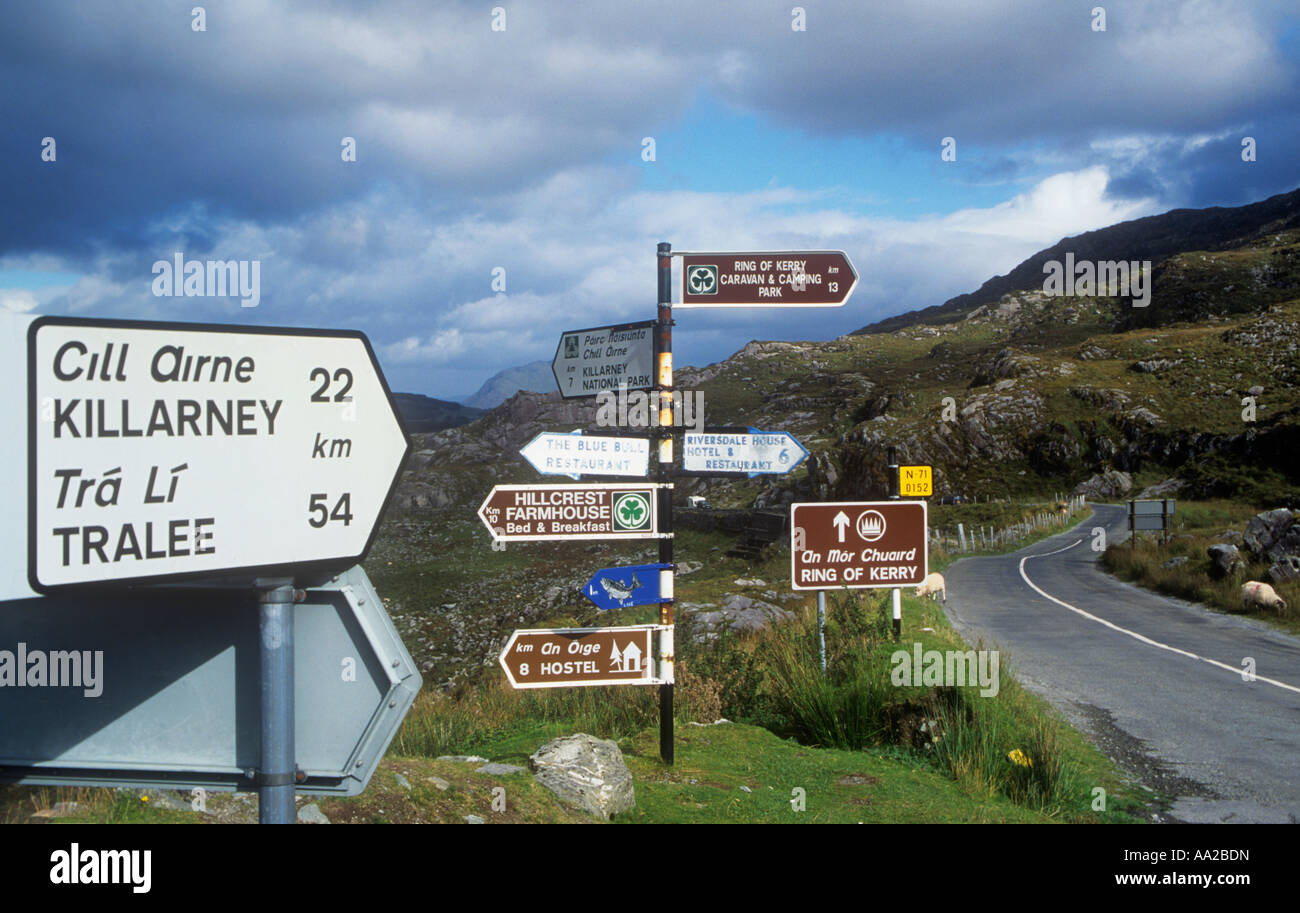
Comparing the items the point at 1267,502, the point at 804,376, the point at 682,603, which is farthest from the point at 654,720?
the point at 804,376

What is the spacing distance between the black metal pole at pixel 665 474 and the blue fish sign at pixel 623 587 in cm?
8

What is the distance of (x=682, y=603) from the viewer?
15523 millimetres

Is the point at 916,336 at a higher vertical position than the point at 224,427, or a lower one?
higher

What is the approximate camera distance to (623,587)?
652cm

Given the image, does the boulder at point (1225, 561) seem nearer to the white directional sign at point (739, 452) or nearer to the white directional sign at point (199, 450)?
the white directional sign at point (739, 452)

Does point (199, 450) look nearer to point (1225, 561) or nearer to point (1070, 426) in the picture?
point (1225, 561)

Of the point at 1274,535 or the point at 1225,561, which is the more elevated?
the point at 1274,535

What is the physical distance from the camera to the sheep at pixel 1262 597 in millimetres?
16987

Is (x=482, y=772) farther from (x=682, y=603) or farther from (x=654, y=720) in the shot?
(x=682, y=603)

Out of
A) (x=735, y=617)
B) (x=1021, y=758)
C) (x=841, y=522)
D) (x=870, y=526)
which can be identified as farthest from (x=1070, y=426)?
(x=1021, y=758)

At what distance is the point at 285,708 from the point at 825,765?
5564 mm

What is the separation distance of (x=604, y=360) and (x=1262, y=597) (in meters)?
16.2

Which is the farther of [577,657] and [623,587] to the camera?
[623,587]
